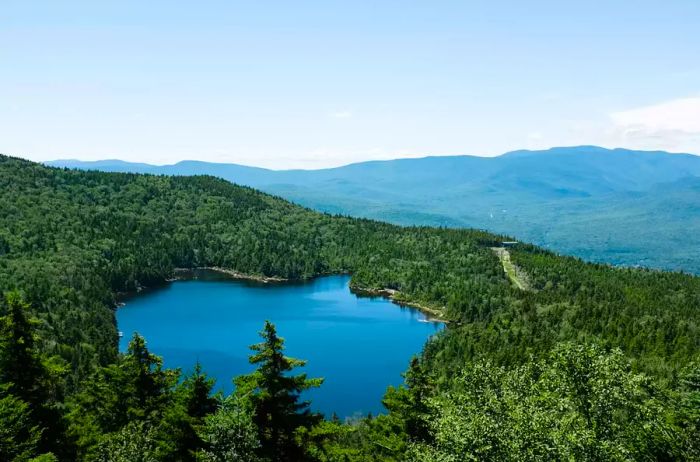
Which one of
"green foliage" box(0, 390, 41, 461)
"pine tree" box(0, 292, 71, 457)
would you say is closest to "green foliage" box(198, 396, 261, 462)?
"green foliage" box(0, 390, 41, 461)

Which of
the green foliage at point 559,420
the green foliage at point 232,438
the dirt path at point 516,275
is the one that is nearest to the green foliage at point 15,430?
the green foliage at point 232,438

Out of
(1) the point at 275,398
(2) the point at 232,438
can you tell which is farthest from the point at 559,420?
(2) the point at 232,438

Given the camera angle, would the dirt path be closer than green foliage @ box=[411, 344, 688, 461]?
No

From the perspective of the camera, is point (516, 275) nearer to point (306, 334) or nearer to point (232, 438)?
point (306, 334)

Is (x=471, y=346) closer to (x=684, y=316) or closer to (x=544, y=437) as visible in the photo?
(x=684, y=316)

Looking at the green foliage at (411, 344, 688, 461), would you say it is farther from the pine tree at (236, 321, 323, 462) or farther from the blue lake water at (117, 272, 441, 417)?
the blue lake water at (117, 272, 441, 417)

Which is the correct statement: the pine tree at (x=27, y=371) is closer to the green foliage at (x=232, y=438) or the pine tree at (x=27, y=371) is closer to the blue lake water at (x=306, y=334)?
the green foliage at (x=232, y=438)
